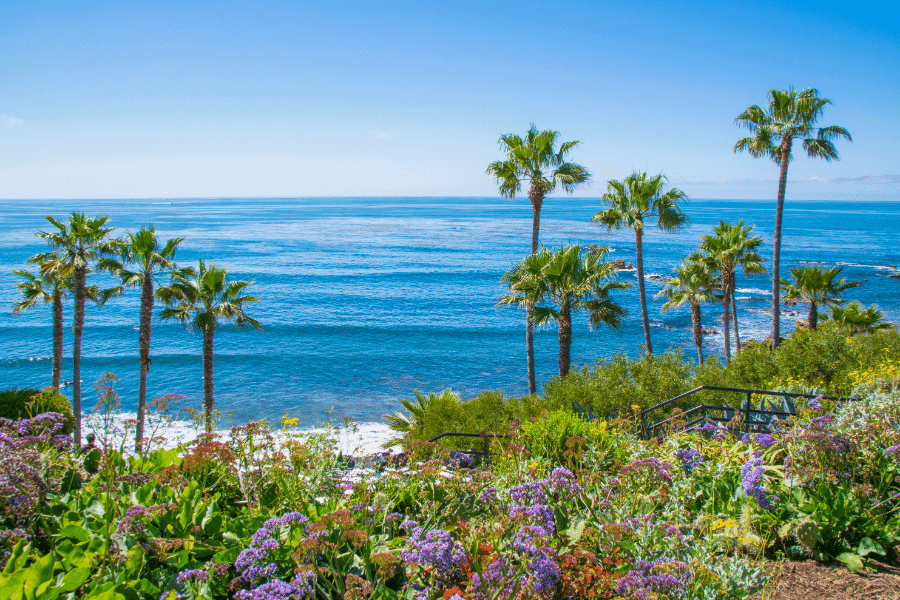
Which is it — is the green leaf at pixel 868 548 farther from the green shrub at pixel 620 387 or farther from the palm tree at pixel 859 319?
the palm tree at pixel 859 319

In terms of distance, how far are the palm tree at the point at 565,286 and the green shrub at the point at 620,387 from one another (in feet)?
4.60

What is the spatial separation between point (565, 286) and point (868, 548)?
13253 mm

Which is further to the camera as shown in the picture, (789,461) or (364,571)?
(789,461)

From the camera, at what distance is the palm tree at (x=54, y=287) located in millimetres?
18627

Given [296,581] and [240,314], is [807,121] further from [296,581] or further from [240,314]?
[296,581]

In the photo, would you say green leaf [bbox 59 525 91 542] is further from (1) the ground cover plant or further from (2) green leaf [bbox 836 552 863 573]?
(2) green leaf [bbox 836 552 863 573]

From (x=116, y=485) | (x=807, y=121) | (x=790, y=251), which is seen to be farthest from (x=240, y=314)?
(x=790, y=251)

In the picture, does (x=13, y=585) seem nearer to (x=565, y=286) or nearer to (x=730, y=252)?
(x=565, y=286)

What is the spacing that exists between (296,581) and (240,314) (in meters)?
19.2

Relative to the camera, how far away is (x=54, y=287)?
21.0m

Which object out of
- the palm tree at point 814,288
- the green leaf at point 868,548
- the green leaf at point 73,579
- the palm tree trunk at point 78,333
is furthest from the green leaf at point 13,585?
the palm tree at point 814,288

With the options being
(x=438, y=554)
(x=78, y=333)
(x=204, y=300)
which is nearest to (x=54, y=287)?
(x=78, y=333)

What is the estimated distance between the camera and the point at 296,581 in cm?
324

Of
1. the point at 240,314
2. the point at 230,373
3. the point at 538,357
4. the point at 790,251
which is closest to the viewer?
the point at 240,314
